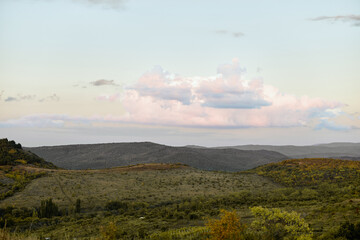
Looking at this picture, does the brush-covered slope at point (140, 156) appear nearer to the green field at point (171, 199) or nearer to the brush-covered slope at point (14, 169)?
the brush-covered slope at point (14, 169)

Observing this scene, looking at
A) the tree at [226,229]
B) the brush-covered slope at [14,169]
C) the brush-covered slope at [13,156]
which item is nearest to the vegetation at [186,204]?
the tree at [226,229]

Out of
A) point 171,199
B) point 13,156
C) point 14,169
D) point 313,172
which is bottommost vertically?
point 171,199

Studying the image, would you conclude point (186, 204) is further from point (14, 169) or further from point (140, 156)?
point (140, 156)

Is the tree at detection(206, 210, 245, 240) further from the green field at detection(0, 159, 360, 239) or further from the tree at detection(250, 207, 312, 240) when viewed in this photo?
the green field at detection(0, 159, 360, 239)

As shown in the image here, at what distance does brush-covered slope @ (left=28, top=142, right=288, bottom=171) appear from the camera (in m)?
115

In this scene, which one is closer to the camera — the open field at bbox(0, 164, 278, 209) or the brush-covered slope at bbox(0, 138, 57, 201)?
the open field at bbox(0, 164, 278, 209)

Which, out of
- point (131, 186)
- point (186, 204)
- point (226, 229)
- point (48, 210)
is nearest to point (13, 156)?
point (131, 186)

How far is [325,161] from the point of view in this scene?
63.8 metres

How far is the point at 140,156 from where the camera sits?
127188 mm

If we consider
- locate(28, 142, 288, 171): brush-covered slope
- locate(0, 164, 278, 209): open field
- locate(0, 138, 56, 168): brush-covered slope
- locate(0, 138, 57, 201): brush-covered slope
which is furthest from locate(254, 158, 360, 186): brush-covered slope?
locate(0, 138, 56, 168): brush-covered slope

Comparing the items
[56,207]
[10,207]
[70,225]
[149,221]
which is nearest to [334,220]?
[149,221]

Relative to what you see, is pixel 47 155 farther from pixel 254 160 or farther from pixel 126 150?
pixel 254 160

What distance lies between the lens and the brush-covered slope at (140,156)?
115 metres

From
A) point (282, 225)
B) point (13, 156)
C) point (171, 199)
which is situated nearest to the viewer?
point (282, 225)
